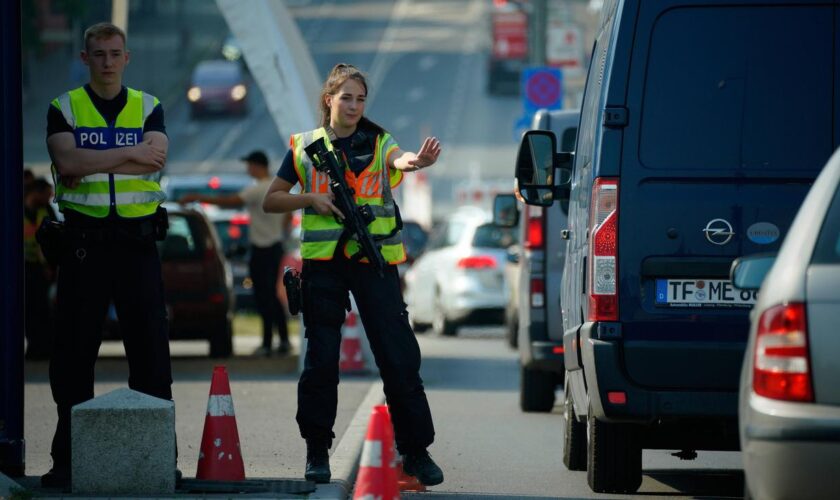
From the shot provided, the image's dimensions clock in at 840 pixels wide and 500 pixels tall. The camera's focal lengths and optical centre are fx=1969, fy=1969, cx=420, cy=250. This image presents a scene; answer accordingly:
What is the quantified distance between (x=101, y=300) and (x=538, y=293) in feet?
16.7

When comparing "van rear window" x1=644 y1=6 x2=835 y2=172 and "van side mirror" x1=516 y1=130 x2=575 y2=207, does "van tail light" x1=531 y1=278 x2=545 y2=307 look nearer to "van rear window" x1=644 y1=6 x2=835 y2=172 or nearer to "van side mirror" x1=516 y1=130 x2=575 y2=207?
"van side mirror" x1=516 y1=130 x2=575 y2=207

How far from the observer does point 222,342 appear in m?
18.6

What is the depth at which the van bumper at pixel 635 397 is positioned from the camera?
778 cm

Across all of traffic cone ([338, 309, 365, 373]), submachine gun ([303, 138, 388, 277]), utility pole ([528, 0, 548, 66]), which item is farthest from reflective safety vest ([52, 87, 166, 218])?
utility pole ([528, 0, 548, 66])

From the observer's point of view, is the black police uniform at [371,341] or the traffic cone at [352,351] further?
the traffic cone at [352,351]

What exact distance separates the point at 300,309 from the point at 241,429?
322 cm

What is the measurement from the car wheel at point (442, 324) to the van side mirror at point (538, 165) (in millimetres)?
14450

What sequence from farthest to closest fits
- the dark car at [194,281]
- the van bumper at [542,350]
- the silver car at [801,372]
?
the dark car at [194,281]
the van bumper at [542,350]
the silver car at [801,372]

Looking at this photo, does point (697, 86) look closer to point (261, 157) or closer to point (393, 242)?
point (393, 242)

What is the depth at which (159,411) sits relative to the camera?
7664 millimetres

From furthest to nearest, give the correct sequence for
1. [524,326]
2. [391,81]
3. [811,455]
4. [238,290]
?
1. [391,81]
2. [238,290]
3. [524,326]
4. [811,455]

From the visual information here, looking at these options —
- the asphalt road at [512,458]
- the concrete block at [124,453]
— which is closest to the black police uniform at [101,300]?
the concrete block at [124,453]

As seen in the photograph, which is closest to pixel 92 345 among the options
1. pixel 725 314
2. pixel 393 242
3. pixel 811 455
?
pixel 393 242

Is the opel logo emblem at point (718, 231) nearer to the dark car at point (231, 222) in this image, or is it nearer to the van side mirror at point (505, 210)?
the van side mirror at point (505, 210)
